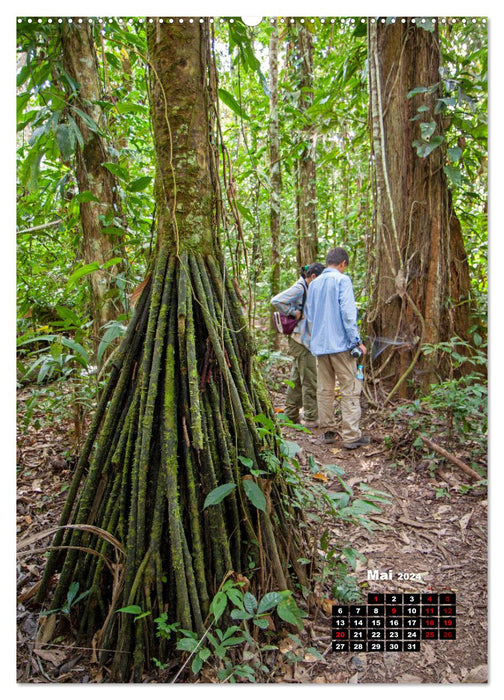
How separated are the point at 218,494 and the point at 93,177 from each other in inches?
93.1

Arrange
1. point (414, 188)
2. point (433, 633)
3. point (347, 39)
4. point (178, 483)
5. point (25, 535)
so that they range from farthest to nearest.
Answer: point (347, 39) → point (414, 188) → point (25, 535) → point (178, 483) → point (433, 633)

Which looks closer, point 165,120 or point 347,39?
point 165,120

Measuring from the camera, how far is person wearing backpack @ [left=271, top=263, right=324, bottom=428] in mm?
4363

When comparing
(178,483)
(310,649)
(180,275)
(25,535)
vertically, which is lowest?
(310,649)

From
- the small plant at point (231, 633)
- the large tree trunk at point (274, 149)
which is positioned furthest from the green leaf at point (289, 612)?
the large tree trunk at point (274, 149)

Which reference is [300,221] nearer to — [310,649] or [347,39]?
[347,39]

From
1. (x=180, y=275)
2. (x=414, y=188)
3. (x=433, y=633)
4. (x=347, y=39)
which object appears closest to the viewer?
(x=433, y=633)

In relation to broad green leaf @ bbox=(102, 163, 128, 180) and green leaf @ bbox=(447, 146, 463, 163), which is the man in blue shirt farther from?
broad green leaf @ bbox=(102, 163, 128, 180)

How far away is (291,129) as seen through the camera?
5938 mm

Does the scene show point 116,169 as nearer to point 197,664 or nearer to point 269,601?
point 269,601

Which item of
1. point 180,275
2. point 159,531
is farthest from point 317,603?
point 180,275

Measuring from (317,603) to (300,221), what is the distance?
202 inches

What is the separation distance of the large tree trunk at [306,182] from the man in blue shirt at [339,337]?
229 cm

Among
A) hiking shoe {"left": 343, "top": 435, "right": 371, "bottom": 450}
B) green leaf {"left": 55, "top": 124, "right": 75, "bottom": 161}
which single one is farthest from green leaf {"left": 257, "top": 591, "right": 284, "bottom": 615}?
hiking shoe {"left": 343, "top": 435, "right": 371, "bottom": 450}
